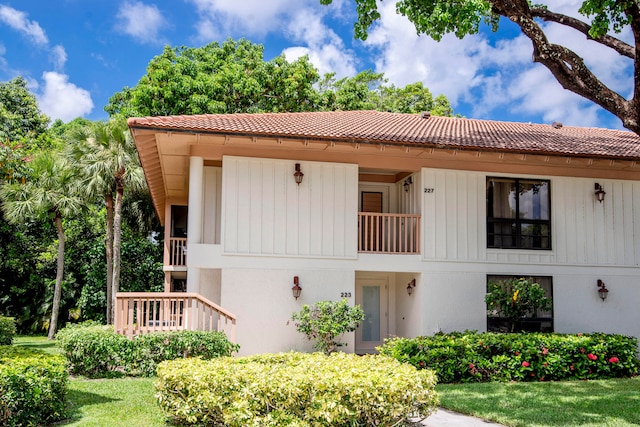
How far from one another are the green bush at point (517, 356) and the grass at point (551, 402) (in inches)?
18.9

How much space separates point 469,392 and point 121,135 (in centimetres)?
1560

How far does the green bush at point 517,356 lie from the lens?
11.8 meters

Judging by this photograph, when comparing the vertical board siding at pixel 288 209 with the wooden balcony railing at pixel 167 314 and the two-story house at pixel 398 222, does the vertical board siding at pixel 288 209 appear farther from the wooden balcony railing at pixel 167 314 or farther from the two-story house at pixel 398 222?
the wooden balcony railing at pixel 167 314

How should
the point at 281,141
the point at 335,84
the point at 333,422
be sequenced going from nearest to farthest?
the point at 333,422, the point at 281,141, the point at 335,84

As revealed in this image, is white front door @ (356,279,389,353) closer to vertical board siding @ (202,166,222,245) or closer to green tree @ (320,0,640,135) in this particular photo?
vertical board siding @ (202,166,222,245)

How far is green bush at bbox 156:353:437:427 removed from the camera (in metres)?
6.46

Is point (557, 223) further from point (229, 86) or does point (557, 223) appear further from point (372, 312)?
point (229, 86)

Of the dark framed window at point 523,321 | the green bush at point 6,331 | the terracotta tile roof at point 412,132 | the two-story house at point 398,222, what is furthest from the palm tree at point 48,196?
the dark framed window at point 523,321

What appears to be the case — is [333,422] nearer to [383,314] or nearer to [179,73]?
[383,314]

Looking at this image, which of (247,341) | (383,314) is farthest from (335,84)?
(247,341)

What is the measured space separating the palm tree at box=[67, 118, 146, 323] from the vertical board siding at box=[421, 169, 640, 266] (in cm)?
1099

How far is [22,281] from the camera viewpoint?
27359 millimetres

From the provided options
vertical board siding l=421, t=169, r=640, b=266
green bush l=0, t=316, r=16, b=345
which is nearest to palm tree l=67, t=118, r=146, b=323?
green bush l=0, t=316, r=16, b=345

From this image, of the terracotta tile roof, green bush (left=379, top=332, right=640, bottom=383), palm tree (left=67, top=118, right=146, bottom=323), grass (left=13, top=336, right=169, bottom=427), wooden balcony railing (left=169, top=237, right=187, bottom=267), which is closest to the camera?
grass (left=13, top=336, right=169, bottom=427)
